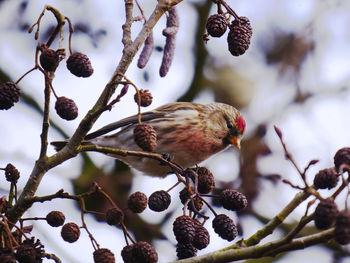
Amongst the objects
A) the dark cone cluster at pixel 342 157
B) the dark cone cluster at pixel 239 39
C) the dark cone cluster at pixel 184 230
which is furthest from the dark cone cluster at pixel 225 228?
the dark cone cluster at pixel 239 39

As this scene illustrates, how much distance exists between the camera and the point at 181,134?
349 cm

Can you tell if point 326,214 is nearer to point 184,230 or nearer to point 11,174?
point 184,230

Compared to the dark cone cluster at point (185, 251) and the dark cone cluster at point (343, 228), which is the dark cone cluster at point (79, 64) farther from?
the dark cone cluster at point (343, 228)

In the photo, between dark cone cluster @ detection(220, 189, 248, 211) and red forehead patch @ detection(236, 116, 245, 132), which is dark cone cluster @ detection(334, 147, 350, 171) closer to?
dark cone cluster @ detection(220, 189, 248, 211)

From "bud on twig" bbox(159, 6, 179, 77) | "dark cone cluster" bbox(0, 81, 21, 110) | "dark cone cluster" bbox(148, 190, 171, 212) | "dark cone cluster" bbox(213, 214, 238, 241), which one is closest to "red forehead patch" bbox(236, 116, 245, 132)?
"bud on twig" bbox(159, 6, 179, 77)

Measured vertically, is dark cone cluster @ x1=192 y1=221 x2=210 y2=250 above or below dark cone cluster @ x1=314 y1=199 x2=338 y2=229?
above

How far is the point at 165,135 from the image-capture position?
349cm

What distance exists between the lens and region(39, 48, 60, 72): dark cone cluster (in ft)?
5.91

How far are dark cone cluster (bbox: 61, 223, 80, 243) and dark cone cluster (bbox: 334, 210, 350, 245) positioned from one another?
851mm

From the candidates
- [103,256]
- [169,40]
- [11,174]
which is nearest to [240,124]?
[169,40]

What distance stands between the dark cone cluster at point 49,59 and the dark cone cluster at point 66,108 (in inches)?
4.9

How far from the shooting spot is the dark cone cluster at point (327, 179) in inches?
66.7

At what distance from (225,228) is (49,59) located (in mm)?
732

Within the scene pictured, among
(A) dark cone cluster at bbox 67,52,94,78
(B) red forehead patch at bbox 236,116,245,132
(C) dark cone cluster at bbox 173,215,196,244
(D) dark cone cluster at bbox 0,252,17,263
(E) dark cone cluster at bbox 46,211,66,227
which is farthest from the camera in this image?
(B) red forehead patch at bbox 236,116,245,132
